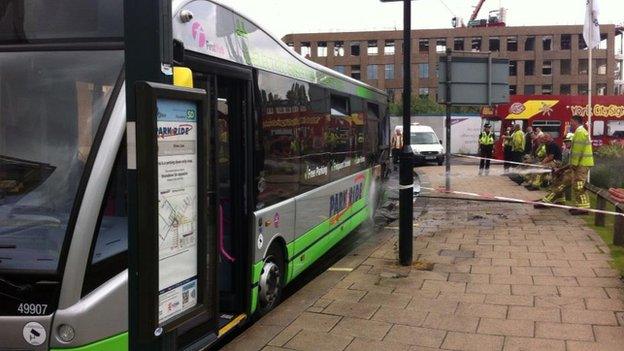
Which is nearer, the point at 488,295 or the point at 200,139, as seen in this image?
the point at 200,139

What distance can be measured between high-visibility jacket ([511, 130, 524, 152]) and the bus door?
16903 millimetres

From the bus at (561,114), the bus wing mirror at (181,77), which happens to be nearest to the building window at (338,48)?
the bus at (561,114)

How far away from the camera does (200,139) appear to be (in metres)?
2.73

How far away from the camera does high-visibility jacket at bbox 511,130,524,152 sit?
66.2 feet

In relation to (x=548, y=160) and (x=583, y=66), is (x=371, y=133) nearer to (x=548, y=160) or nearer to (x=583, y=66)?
(x=548, y=160)

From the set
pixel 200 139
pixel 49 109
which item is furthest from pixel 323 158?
pixel 200 139

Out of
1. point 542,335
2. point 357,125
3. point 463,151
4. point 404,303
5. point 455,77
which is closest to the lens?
point 542,335

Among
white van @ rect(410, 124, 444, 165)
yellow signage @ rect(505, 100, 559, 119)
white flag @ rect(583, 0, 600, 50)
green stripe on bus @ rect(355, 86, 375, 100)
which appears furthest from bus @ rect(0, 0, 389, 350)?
yellow signage @ rect(505, 100, 559, 119)

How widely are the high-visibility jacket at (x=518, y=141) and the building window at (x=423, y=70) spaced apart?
74.4 meters

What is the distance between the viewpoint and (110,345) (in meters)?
3.30

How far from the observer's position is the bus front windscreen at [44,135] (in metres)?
3.39

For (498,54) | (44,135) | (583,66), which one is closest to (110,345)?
(44,135)

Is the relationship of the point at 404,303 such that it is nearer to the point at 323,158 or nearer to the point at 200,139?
the point at 323,158

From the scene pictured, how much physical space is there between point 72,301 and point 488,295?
414 cm
